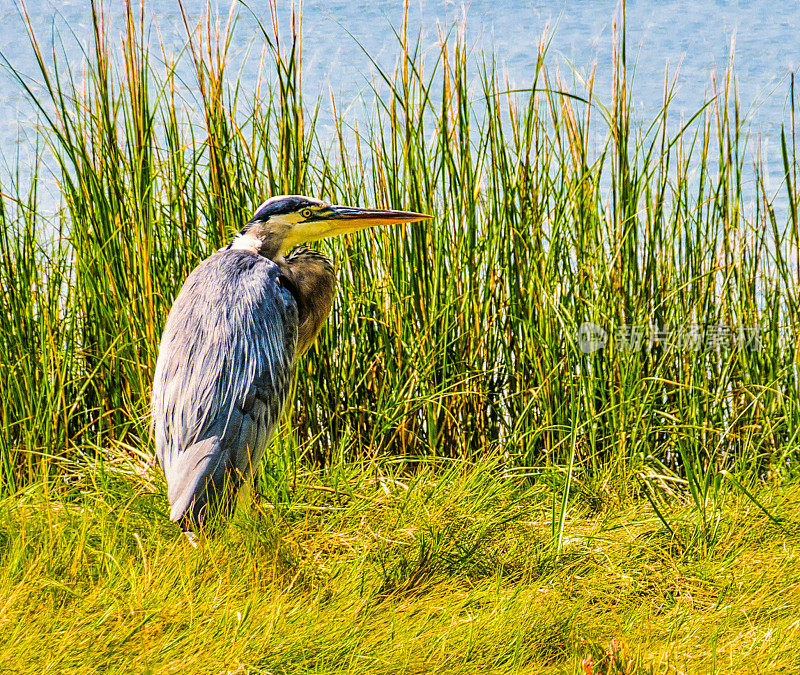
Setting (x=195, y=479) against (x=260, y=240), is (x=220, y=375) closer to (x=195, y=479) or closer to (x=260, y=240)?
(x=195, y=479)

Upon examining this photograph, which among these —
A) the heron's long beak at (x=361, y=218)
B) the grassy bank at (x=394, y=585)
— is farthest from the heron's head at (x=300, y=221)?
the grassy bank at (x=394, y=585)

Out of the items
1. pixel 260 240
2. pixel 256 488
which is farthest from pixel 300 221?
pixel 256 488

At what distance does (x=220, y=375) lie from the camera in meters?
2.06

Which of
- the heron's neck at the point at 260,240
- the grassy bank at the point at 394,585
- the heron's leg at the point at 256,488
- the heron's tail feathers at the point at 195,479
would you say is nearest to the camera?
the grassy bank at the point at 394,585

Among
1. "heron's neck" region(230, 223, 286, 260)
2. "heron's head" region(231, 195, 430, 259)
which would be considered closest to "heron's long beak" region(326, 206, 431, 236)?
"heron's head" region(231, 195, 430, 259)

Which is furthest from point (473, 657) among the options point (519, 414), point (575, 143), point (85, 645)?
point (575, 143)

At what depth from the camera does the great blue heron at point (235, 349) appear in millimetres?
1991

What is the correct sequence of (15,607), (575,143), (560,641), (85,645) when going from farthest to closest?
(575,143), (560,641), (15,607), (85,645)

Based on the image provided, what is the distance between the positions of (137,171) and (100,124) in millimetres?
221

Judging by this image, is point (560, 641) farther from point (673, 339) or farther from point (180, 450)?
point (673, 339)

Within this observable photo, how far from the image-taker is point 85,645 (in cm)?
159

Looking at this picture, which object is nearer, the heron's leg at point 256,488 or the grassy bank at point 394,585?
the grassy bank at point 394,585

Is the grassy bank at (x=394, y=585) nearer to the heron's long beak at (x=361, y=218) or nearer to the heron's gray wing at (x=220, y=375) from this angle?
the heron's gray wing at (x=220, y=375)

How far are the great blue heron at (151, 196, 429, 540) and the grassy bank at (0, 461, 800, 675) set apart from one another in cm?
16
